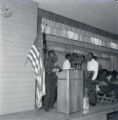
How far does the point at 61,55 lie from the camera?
6.68 meters

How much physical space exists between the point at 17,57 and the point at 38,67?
0.55 m

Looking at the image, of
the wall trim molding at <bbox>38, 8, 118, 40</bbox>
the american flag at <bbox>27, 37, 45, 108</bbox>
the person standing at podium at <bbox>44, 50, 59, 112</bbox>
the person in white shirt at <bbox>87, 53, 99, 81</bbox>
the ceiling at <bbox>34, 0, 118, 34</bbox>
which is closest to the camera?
the american flag at <bbox>27, 37, 45, 108</bbox>

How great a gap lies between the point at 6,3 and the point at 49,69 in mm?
1802

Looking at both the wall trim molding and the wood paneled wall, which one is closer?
the wood paneled wall

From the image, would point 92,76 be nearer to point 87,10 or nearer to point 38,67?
point 38,67

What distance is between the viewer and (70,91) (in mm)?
4074

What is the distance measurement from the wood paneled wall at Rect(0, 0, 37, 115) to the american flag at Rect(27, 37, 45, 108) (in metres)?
0.26

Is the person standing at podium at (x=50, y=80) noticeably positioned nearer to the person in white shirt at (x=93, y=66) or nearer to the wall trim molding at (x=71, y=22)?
the person in white shirt at (x=93, y=66)

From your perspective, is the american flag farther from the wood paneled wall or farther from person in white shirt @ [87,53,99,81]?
person in white shirt @ [87,53,99,81]

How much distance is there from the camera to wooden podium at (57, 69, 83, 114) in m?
4.02

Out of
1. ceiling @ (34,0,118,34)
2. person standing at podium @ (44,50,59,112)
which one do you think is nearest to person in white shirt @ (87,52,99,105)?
person standing at podium @ (44,50,59,112)

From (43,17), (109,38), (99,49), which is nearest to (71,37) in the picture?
(43,17)

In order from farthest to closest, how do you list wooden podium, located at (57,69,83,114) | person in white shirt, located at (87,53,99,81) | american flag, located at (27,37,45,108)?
person in white shirt, located at (87,53,99,81), american flag, located at (27,37,45,108), wooden podium, located at (57,69,83,114)

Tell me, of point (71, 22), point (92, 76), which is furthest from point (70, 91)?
point (71, 22)
